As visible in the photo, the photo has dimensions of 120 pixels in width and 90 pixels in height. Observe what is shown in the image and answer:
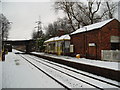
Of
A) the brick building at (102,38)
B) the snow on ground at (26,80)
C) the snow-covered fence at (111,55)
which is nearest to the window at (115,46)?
the brick building at (102,38)

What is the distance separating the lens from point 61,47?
3669cm

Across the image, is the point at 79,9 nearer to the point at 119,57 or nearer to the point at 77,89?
the point at 119,57

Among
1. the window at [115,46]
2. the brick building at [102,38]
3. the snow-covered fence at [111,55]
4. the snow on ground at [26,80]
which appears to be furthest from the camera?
the window at [115,46]

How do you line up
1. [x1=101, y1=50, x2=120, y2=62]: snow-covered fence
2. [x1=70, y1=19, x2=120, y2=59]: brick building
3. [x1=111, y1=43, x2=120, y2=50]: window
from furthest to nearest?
[x1=111, y1=43, x2=120, y2=50]: window, [x1=70, y1=19, x2=120, y2=59]: brick building, [x1=101, y1=50, x2=120, y2=62]: snow-covered fence

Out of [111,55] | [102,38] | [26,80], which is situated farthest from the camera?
[102,38]

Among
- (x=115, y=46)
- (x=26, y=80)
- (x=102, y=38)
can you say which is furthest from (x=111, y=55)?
(x=26, y=80)

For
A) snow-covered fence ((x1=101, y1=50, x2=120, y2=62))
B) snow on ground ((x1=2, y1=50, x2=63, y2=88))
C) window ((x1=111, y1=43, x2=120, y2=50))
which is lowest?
snow on ground ((x1=2, y1=50, x2=63, y2=88))

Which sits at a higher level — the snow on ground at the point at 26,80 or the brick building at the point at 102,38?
the brick building at the point at 102,38

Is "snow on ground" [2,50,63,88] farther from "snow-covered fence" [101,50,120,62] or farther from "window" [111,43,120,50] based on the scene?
"window" [111,43,120,50]

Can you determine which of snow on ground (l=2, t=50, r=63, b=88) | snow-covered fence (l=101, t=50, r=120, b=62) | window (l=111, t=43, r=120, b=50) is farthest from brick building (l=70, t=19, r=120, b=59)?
snow on ground (l=2, t=50, r=63, b=88)

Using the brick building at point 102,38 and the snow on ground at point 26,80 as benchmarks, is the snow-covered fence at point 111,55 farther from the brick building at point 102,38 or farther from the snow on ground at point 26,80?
the snow on ground at point 26,80

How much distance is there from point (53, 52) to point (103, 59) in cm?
2407

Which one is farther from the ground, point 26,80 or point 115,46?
point 115,46

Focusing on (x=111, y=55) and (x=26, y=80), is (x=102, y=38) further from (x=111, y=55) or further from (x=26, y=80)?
(x=26, y=80)
